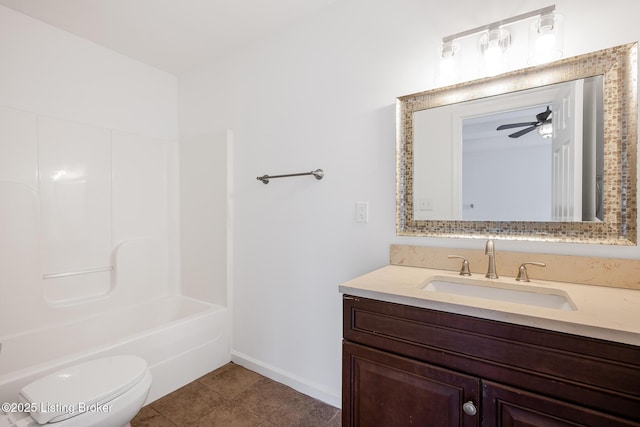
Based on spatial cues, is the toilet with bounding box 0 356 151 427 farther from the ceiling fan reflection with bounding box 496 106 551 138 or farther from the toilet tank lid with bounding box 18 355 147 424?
the ceiling fan reflection with bounding box 496 106 551 138

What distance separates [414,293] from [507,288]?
435 mm

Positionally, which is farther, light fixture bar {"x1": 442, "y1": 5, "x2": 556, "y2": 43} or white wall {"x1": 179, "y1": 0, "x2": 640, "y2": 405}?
white wall {"x1": 179, "y1": 0, "x2": 640, "y2": 405}

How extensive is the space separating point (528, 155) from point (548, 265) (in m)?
0.46

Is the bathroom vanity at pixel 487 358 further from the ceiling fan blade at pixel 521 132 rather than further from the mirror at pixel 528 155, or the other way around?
the ceiling fan blade at pixel 521 132

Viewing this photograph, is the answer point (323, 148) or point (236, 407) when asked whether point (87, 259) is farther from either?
point (323, 148)

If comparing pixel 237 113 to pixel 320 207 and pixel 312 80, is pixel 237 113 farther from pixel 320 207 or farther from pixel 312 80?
pixel 320 207

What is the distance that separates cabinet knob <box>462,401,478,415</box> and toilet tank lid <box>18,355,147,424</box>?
133cm

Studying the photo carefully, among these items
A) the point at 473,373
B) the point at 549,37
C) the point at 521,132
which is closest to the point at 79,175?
the point at 473,373

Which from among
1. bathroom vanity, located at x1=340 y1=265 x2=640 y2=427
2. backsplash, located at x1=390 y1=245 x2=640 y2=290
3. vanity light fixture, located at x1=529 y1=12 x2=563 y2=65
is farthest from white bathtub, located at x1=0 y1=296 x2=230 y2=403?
vanity light fixture, located at x1=529 y1=12 x2=563 y2=65

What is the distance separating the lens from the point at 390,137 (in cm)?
162

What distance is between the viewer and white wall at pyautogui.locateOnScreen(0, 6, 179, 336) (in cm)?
185

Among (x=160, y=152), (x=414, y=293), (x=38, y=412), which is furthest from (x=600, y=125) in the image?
(x=160, y=152)

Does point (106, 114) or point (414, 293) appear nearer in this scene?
point (414, 293)

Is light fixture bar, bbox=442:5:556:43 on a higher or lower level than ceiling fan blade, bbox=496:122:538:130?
higher
